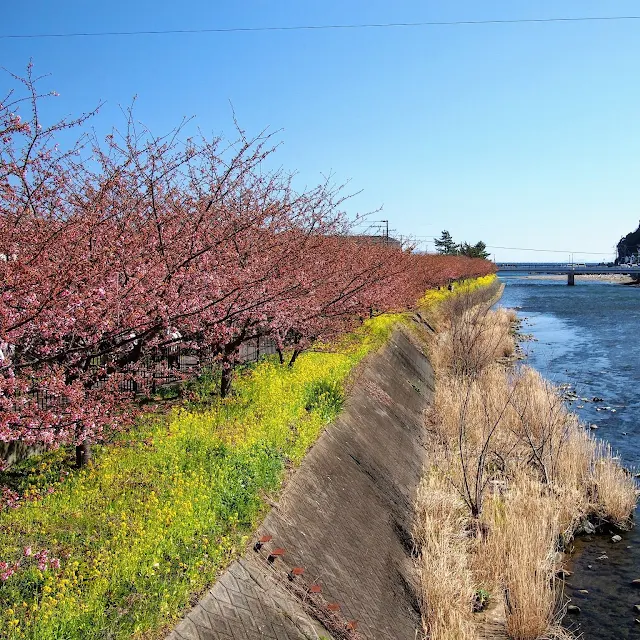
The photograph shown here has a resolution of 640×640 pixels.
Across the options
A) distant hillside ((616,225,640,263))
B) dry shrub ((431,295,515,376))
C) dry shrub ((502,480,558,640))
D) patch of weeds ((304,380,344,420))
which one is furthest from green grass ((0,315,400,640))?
distant hillside ((616,225,640,263))

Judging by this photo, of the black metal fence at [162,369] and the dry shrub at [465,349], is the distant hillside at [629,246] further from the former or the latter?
the black metal fence at [162,369]

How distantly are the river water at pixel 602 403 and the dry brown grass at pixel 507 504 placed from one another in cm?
56

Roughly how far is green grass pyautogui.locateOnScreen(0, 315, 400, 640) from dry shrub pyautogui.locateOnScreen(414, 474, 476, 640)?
239 centimetres

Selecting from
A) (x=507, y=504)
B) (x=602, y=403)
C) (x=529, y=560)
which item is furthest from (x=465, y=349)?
(x=529, y=560)

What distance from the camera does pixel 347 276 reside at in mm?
16578

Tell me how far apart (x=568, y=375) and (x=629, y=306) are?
4778 cm

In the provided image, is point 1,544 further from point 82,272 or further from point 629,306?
point 629,306

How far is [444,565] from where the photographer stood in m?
8.76

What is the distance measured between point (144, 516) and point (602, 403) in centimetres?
1973

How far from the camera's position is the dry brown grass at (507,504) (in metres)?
8.59

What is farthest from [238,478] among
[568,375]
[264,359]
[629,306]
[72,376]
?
[629,306]

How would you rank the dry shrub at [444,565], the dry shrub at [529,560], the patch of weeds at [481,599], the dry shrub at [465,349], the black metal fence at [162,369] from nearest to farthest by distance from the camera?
the black metal fence at [162,369]
the dry shrub at [444,565]
the dry shrub at [529,560]
the patch of weeds at [481,599]
the dry shrub at [465,349]

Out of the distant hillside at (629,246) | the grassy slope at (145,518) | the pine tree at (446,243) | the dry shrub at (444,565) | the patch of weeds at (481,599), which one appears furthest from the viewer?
the distant hillside at (629,246)

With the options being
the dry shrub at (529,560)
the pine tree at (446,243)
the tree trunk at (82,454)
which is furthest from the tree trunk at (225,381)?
the pine tree at (446,243)
